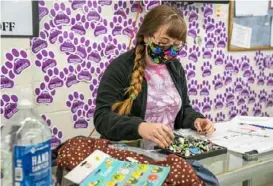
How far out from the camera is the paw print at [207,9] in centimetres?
280

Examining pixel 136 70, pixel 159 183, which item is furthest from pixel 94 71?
pixel 159 183

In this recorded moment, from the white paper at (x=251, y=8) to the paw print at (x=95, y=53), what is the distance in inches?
47.7

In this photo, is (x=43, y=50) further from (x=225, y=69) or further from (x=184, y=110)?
(x=225, y=69)

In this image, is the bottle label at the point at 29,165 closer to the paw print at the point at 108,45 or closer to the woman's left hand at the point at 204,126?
the woman's left hand at the point at 204,126

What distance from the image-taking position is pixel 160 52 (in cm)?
164

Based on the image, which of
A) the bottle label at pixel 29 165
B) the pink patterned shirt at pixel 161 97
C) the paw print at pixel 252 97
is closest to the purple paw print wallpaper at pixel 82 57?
the paw print at pixel 252 97

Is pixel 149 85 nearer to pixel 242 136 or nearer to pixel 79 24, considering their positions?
pixel 242 136

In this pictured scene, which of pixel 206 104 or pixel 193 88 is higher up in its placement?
pixel 193 88

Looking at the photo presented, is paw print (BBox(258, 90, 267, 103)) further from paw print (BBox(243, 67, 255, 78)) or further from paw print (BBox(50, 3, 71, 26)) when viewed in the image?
paw print (BBox(50, 3, 71, 26))

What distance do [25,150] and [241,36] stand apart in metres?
2.49

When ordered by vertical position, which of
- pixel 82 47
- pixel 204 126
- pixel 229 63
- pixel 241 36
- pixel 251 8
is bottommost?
pixel 204 126

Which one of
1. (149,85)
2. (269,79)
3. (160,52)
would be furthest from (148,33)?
(269,79)

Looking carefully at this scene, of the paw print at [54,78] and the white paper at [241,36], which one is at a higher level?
the white paper at [241,36]

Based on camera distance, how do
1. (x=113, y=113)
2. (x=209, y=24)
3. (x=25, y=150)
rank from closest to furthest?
(x=25, y=150)
(x=113, y=113)
(x=209, y=24)
